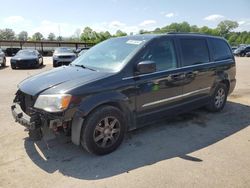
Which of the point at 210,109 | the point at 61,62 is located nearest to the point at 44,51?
the point at 61,62

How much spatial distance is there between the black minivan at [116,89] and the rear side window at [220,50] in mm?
307

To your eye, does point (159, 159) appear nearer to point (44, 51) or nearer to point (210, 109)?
point (210, 109)

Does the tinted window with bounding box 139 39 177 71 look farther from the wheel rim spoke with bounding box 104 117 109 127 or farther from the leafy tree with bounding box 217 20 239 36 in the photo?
the leafy tree with bounding box 217 20 239 36

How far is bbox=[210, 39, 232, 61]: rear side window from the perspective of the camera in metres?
5.97

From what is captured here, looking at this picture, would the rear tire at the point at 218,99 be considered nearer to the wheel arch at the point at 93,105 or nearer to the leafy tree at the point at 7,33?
the wheel arch at the point at 93,105

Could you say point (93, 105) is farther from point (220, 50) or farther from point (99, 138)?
point (220, 50)

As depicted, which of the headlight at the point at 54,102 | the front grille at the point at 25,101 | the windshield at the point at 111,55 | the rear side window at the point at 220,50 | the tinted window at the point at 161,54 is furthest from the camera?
the rear side window at the point at 220,50

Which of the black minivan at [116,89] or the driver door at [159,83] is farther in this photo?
the driver door at [159,83]

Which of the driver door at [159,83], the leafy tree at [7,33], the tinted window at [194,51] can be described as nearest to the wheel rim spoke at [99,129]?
the driver door at [159,83]

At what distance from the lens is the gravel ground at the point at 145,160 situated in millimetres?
3320

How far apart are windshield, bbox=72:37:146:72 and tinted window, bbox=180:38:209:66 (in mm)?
989

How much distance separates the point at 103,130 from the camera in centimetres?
395

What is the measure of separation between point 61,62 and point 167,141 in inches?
598

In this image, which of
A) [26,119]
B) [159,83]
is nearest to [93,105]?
[26,119]
